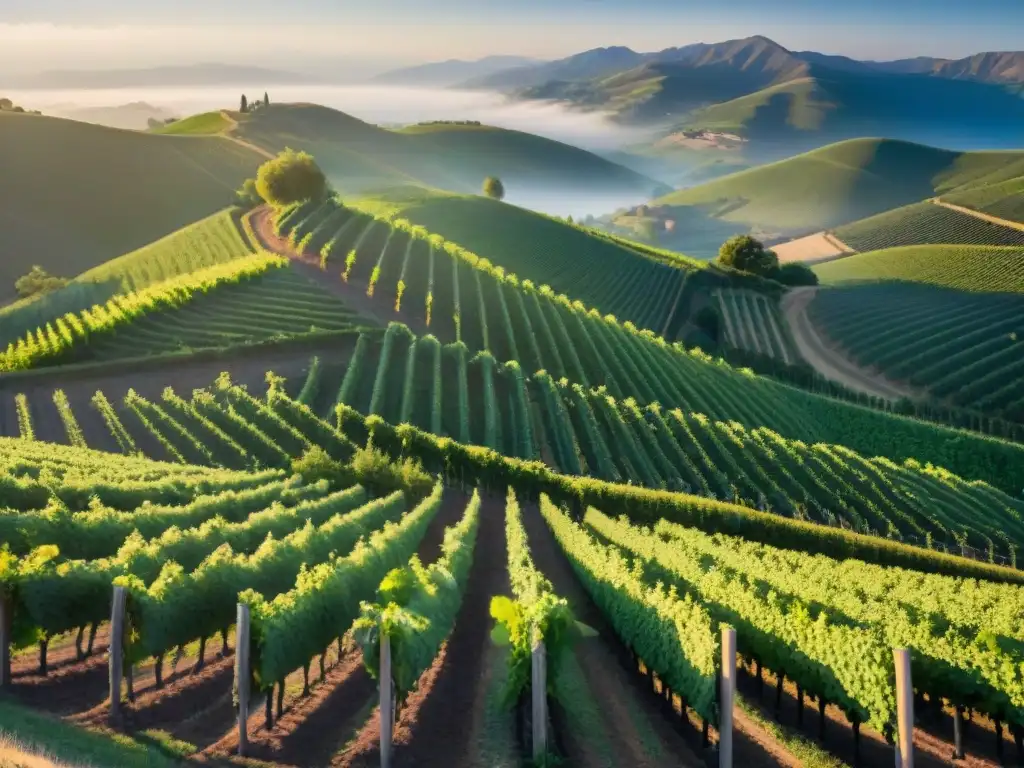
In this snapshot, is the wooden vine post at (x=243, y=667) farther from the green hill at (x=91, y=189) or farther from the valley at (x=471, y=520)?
the green hill at (x=91, y=189)

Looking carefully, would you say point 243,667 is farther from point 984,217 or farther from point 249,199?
point 984,217

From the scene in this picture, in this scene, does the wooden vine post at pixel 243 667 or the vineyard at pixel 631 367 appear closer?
the wooden vine post at pixel 243 667

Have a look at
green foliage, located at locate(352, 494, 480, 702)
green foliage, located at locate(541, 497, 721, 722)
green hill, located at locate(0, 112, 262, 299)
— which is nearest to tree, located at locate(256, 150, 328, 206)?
green hill, located at locate(0, 112, 262, 299)

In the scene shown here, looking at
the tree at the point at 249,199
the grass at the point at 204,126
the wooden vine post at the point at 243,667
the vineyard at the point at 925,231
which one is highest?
the grass at the point at 204,126

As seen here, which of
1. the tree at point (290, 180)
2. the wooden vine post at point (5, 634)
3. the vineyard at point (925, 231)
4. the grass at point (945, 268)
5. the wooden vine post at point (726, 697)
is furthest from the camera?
the vineyard at point (925, 231)

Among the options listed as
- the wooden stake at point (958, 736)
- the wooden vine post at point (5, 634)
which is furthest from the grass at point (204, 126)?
the wooden stake at point (958, 736)

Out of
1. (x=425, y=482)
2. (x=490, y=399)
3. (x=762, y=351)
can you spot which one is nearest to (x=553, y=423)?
(x=490, y=399)
